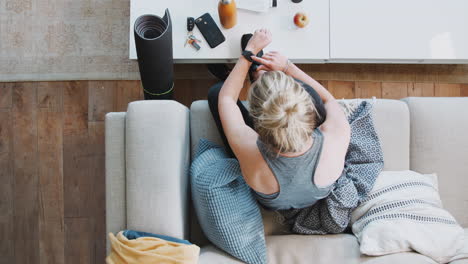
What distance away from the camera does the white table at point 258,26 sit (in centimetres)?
165

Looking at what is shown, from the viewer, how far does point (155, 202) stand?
4.45 feet

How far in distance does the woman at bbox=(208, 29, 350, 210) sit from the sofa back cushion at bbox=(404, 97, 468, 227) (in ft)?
1.53

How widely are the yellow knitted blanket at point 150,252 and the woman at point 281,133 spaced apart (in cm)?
31

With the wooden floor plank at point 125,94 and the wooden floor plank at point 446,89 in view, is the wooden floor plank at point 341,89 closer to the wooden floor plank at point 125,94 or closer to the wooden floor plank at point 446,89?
the wooden floor plank at point 446,89

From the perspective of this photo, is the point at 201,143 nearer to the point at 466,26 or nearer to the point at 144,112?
the point at 144,112

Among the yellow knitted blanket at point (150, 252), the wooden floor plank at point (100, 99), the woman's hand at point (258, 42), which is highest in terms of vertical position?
the woman's hand at point (258, 42)

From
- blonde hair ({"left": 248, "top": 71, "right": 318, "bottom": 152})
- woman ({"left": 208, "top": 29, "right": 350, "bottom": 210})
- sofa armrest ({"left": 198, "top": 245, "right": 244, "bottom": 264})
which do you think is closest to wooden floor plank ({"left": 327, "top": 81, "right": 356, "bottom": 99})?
woman ({"left": 208, "top": 29, "right": 350, "bottom": 210})

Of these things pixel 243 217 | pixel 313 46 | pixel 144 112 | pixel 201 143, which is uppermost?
pixel 313 46

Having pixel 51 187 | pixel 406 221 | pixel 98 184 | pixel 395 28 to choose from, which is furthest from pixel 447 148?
pixel 51 187

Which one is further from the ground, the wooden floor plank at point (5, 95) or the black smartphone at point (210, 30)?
the black smartphone at point (210, 30)

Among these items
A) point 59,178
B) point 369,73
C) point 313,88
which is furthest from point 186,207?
point 369,73

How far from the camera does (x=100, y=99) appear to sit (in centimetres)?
212

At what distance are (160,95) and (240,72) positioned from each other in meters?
0.44

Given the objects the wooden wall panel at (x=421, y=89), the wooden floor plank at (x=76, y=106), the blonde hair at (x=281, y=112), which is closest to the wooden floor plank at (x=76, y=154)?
the wooden floor plank at (x=76, y=106)
